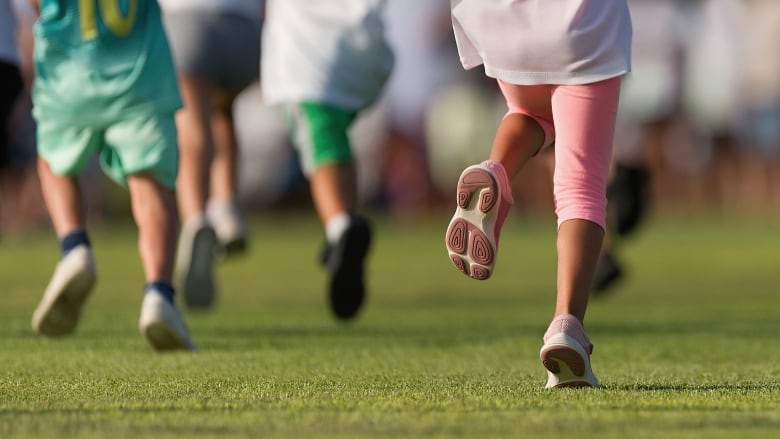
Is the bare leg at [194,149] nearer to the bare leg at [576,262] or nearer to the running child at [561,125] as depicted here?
the running child at [561,125]

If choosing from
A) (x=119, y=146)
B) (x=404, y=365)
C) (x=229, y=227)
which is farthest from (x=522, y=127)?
(x=229, y=227)

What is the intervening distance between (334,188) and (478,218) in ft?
8.04

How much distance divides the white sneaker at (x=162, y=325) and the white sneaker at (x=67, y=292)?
27 centimetres

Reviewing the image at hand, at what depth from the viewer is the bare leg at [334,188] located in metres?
6.46

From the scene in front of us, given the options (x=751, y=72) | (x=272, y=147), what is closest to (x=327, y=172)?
(x=272, y=147)

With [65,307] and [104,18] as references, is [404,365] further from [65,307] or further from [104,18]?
[104,18]

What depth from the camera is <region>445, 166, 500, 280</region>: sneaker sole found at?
4059mm

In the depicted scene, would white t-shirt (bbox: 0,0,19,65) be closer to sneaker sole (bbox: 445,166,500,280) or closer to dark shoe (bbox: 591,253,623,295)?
dark shoe (bbox: 591,253,623,295)

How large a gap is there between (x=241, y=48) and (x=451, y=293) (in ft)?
8.31

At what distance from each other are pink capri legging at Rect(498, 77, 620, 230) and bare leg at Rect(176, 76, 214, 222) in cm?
269

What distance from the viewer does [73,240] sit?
5.42m

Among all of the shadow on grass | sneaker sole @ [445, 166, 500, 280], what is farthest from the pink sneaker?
the shadow on grass

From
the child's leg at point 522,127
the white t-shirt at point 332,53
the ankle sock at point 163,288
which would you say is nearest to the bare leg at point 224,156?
the white t-shirt at point 332,53

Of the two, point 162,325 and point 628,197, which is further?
point 628,197
